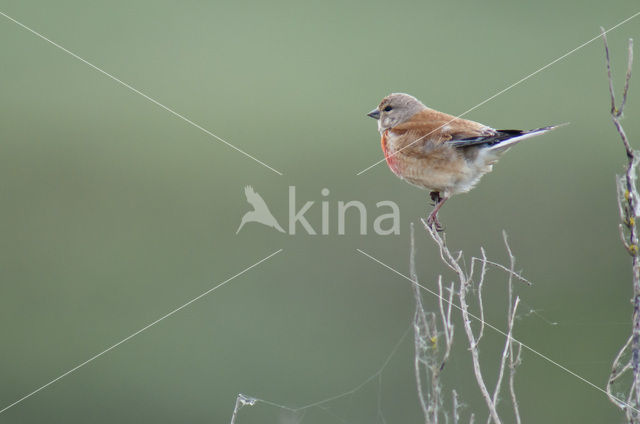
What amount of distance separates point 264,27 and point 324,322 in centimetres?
865

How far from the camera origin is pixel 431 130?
14.8 feet

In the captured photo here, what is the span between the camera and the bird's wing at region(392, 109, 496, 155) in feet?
14.2

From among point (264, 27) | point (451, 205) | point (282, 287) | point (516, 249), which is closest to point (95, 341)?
point (282, 287)

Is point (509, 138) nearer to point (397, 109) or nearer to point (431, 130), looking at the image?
point (431, 130)

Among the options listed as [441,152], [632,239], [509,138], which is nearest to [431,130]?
[441,152]

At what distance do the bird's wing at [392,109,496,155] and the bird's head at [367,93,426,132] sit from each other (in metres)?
0.06

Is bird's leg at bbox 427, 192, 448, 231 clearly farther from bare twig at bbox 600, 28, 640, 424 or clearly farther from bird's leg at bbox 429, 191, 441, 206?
bare twig at bbox 600, 28, 640, 424

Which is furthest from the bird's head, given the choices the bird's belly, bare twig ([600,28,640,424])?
bare twig ([600,28,640,424])

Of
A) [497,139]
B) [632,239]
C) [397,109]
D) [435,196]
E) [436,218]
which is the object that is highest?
[397,109]

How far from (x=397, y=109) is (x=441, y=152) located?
1.61 ft

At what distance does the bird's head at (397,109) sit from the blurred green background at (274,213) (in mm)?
2155

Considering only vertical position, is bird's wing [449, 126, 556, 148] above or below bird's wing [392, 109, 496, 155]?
below

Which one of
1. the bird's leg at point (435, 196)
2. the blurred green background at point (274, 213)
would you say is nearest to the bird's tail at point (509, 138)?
the bird's leg at point (435, 196)

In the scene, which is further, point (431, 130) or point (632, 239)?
point (431, 130)
